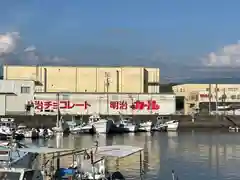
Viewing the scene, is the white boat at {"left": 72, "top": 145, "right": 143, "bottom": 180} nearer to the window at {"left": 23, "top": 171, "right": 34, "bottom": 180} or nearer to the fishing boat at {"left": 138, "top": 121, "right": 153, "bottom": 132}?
the window at {"left": 23, "top": 171, "right": 34, "bottom": 180}

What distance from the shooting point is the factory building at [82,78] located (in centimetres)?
9600

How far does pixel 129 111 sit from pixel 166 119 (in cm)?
657

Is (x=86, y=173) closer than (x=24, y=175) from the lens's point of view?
No

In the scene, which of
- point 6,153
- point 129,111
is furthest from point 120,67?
point 6,153

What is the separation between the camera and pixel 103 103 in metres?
91.2

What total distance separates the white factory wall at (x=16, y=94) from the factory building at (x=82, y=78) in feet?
17.6

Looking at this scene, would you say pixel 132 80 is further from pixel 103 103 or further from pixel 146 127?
pixel 146 127

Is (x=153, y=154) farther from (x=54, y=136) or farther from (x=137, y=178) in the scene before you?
(x=54, y=136)

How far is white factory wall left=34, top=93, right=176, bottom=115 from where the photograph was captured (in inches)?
3548

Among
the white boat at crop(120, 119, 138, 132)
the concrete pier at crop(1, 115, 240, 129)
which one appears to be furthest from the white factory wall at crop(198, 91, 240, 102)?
the white boat at crop(120, 119, 138, 132)

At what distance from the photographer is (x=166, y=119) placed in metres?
89.4

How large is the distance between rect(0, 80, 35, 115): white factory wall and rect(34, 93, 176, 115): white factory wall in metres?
1.55

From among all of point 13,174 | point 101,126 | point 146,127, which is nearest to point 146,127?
point 146,127

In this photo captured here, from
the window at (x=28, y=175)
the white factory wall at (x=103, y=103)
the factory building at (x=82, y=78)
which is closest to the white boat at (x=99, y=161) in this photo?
the window at (x=28, y=175)
